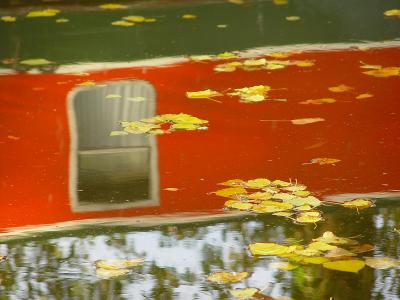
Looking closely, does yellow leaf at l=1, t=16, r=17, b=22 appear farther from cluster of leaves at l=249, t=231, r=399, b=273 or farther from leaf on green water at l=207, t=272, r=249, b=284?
leaf on green water at l=207, t=272, r=249, b=284

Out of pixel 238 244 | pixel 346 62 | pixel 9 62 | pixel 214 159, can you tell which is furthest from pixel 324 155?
pixel 9 62

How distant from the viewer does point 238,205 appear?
4.21 m

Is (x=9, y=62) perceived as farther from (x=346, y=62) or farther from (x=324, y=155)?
(x=324, y=155)

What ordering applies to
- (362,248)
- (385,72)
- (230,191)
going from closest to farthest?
(362,248) → (230,191) → (385,72)

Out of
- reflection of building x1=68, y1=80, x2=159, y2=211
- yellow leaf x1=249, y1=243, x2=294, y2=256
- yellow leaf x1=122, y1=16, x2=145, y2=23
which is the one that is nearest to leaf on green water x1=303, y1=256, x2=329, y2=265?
yellow leaf x1=249, y1=243, x2=294, y2=256

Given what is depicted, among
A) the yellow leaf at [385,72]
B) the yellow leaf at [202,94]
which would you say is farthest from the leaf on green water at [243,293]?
the yellow leaf at [385,72]

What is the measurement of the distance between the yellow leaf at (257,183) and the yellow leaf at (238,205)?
19cm

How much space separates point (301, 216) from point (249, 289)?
73 cm

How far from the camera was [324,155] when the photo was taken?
485 centimetres

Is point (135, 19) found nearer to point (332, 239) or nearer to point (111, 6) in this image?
point (111, 6)

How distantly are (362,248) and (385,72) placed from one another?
2788 millimetres

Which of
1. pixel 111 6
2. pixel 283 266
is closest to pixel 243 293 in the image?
pixel 283 266

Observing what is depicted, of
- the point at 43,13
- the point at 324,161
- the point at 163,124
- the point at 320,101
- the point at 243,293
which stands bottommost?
the point at 243,293

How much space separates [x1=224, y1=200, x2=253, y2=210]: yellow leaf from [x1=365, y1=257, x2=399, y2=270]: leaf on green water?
69cm
